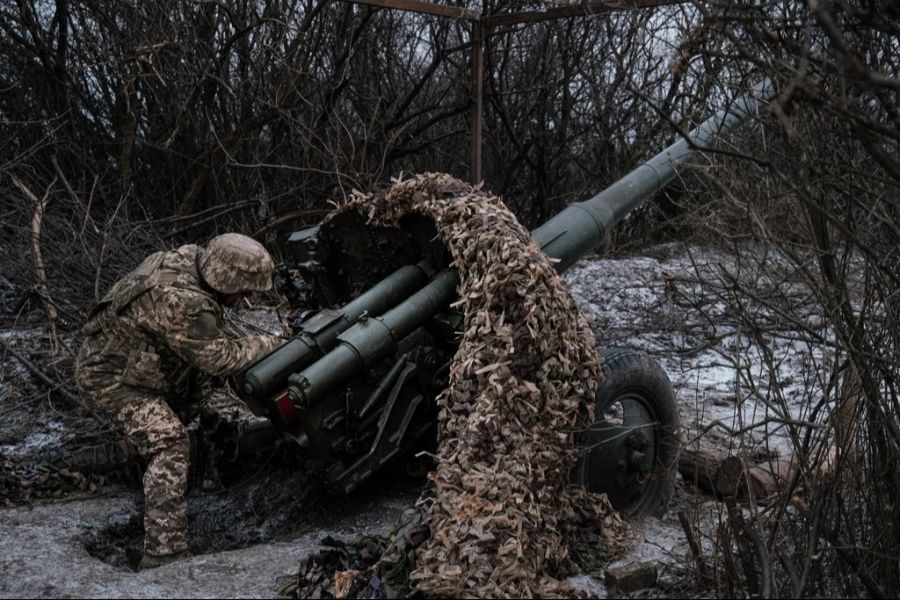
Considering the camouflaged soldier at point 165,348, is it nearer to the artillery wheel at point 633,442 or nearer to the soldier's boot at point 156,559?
the soldier's boot at point 156,559

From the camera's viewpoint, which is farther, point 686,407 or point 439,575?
point 686,407

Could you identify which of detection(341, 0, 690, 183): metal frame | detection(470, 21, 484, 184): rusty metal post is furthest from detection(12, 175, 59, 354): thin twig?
detection(470, 21, 484, 184): rusty metal post

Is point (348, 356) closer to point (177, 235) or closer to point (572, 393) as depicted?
point (572, 393)

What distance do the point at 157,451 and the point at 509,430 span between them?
1969 millimetres

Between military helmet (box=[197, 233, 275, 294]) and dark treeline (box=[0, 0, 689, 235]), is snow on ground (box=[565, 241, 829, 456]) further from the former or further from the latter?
military helmet (box=[197, 233, 275, 294])

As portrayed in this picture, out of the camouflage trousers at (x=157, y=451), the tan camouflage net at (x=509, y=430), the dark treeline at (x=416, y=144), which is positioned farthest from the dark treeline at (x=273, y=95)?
the tan camouflage net at (x=509, y=430)

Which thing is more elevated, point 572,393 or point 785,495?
point 572,393

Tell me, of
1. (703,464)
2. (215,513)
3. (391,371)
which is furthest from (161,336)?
(703,464)

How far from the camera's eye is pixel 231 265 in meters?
4.99

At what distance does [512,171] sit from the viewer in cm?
1253

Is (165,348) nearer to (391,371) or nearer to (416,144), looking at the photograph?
(391,371)

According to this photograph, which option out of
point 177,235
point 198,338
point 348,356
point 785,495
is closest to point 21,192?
point 177,235

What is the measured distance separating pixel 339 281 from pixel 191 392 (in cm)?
113

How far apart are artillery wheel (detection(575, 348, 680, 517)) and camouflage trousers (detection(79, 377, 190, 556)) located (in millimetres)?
2109
